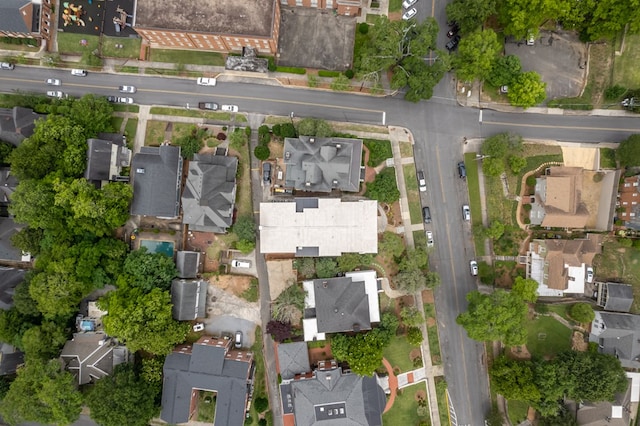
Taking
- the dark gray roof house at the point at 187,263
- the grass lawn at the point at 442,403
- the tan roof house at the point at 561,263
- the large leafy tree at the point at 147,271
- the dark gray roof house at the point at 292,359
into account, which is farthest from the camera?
the grass lawn at the point at 442,403

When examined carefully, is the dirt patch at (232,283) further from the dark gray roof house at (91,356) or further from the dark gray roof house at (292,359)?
the dark gray roof house at (91,356)

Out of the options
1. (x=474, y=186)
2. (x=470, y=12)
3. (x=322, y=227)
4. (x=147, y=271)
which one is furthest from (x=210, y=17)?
(x=474, y=186)

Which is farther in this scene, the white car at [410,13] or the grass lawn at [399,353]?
the grass lawn at [399,353]

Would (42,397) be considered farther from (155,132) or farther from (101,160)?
(155,132)

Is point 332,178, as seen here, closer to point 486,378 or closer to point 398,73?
point 398,73

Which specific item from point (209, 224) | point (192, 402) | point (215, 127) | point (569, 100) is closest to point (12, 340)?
point (192, 402)

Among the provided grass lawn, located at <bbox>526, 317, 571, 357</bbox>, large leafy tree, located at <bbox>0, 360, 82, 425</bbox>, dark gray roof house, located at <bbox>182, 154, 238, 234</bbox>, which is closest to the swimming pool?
dark gray roof house, located at <bbox>182, 154, 238, 234</bbox>

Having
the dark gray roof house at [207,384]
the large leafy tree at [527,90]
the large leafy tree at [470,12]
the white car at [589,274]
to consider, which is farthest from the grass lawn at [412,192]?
the dark gray roof house at [207,384]

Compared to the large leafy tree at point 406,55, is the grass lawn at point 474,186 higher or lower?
lower
